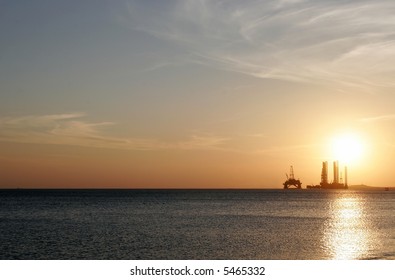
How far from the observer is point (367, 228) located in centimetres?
10062

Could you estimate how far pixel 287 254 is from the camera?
220ft

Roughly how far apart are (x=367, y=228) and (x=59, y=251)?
55.3m

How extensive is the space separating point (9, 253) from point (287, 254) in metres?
31.3
